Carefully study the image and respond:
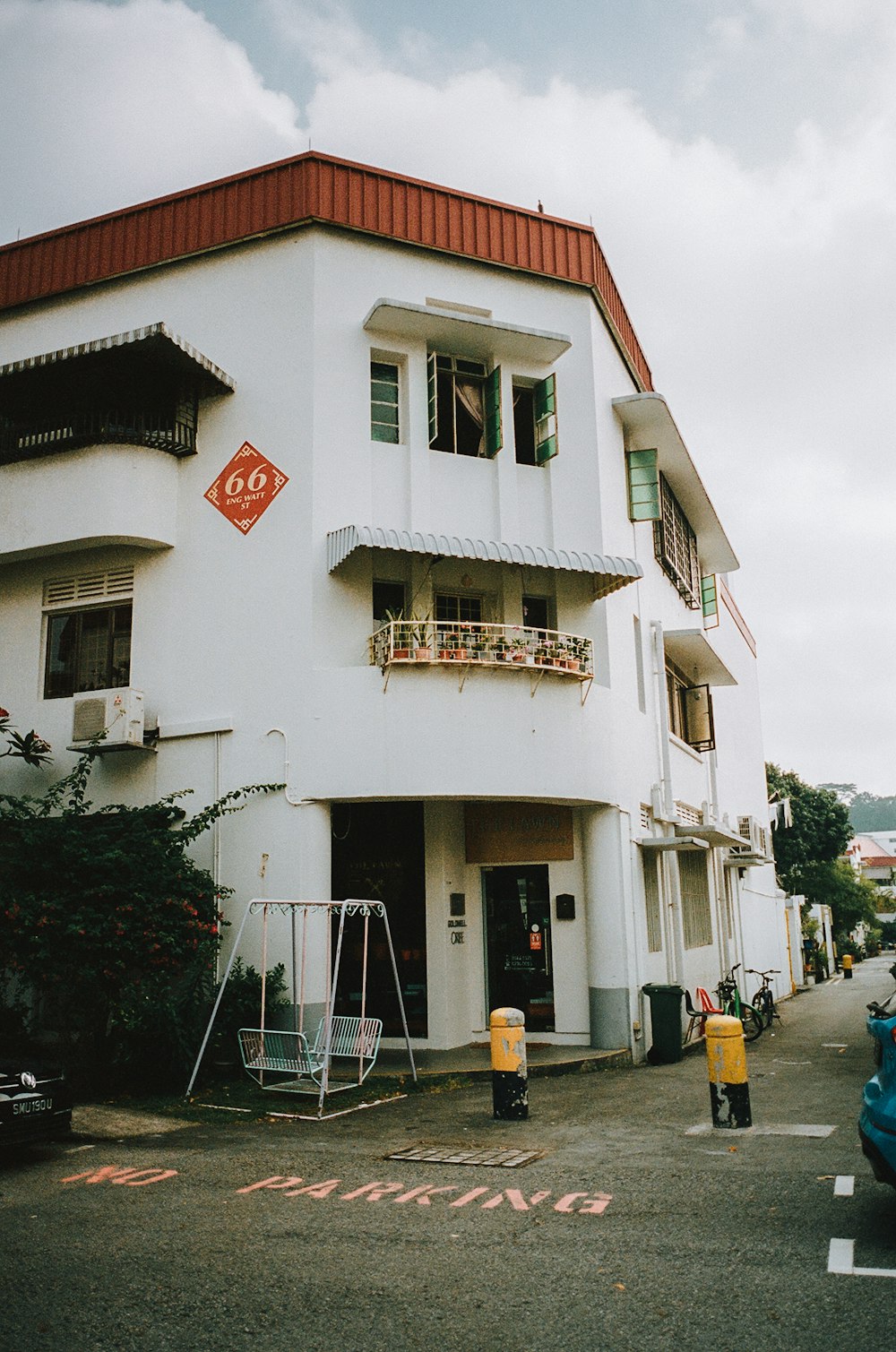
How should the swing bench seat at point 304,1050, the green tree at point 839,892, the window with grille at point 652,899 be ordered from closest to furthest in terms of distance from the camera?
the swing bench seat at point 304,1050, the window with grille at point 652,899, the green tree at point 839,892

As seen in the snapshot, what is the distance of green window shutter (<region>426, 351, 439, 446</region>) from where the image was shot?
15.8 m

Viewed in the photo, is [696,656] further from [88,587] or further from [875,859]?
[875,859]

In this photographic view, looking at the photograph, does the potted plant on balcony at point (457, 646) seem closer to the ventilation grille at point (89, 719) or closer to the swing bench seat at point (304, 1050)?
the swing bench seat at point (304, 1050)

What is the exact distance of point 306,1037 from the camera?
1304cm

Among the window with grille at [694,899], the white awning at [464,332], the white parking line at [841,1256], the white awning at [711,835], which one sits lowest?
the white parking line at [841,1256]

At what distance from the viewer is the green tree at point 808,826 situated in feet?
165

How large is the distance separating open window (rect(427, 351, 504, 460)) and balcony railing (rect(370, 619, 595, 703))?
2.78 meters

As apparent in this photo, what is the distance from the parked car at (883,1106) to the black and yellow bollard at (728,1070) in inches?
129

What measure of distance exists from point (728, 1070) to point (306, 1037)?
5.31 meters

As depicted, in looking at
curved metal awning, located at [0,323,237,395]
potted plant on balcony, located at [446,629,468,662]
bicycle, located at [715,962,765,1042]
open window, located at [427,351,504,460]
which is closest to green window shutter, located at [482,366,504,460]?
open window, located at [427,351,504,460]

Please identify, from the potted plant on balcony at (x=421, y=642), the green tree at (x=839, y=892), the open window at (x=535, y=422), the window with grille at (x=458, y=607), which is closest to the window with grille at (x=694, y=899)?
the window with grille at (x=458, y=607)

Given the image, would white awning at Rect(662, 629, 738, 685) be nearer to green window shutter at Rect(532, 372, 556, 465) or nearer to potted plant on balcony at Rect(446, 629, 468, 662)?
green window shutter at Rect(532, 372, 556, 465)

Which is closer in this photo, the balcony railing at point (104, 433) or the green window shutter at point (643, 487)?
the balcony railing at point (104, 433)

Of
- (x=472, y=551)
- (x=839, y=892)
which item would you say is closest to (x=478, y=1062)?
(x=472, y=551)
